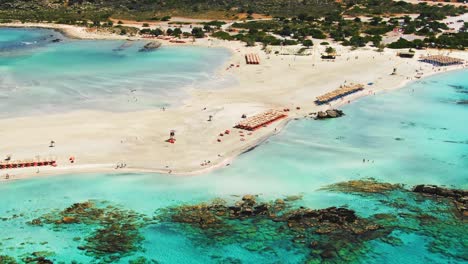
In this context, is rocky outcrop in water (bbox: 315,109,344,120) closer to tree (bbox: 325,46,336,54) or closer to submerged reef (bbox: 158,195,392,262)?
submerged reef (bbox: 158,195,392,262)

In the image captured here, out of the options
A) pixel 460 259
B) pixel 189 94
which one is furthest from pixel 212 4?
pixel 460 259

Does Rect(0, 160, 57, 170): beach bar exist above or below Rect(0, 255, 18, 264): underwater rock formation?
above

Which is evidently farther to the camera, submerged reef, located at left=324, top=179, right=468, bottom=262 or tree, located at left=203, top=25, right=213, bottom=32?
tree, located at left=203, top=25, right=213, bottom=32

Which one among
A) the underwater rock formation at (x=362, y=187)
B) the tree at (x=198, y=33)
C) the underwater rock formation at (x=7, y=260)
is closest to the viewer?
the underwater rock formation at (x=7, y=260)

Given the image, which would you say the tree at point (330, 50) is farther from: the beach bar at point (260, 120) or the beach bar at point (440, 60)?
the beach bar at point (260, 120)

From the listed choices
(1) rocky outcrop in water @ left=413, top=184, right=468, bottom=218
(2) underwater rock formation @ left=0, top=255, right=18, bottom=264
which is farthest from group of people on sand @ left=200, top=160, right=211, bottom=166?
(2) underwater rock formation @ left=0, top=255, right=18, bottom=264

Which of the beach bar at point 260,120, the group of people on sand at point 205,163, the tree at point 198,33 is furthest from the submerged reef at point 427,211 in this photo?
the tree at point 198,33

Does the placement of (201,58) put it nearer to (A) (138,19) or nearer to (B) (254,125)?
(B) (254,125)
